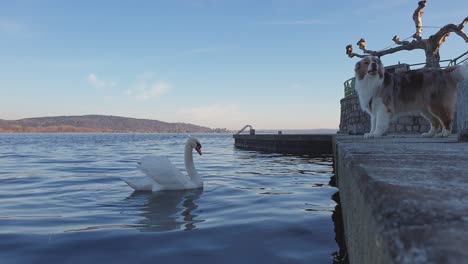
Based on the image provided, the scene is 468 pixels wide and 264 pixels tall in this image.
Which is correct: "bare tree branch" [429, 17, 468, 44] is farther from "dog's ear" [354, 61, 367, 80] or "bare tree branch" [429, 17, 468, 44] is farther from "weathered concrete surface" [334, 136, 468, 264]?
"weathered concrete surface" [334, 136, 468, 264]

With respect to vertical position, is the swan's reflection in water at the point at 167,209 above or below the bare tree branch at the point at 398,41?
below

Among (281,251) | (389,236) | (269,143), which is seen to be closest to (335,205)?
(281,251)

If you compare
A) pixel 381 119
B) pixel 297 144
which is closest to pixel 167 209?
pixel 381 119

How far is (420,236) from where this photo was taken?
2.98ft

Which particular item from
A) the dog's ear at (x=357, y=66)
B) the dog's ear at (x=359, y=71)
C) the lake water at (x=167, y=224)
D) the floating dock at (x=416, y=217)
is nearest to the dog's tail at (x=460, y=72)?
the dog's ear at (x=359, y=71)

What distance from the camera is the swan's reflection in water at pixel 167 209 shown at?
545cm

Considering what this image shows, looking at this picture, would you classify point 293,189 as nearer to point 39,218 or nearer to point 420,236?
point 39,218

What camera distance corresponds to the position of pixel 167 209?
671 cm

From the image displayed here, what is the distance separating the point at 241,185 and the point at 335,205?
3082 millimetres

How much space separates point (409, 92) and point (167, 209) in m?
5.75

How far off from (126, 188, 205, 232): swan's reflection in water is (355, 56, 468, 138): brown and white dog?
4.20 meters

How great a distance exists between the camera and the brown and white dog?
25.9ft

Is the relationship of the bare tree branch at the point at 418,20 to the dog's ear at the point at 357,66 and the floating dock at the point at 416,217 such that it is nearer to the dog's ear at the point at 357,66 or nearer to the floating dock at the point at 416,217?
the dog's ear at the point at 357,66

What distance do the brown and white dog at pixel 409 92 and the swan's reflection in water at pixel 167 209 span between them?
13.8 feet
